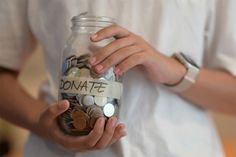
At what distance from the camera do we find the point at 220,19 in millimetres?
762

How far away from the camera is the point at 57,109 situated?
2.00 feet

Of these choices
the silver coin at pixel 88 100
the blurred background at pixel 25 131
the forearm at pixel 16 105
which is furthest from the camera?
the blurred background at pixel 25 131

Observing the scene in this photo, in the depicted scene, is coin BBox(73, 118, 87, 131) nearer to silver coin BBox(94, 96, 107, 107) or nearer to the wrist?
silver coin BBox(94, 96, 107, 107)

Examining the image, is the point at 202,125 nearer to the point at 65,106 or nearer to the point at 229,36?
the point at 229,36

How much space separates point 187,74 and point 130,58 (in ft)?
0.42

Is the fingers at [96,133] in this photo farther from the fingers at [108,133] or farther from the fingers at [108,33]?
the fingers at [108,33]

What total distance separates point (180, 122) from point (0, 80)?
365 millimetres

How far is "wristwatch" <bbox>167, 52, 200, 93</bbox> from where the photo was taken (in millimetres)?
716

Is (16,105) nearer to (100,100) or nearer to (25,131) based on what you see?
(100,100)

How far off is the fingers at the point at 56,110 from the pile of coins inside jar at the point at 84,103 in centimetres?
1

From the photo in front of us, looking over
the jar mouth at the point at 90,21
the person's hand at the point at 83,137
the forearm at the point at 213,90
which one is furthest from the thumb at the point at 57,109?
the forearm at the point at 213,90

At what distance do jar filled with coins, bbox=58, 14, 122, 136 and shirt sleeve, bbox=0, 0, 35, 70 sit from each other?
226 mm

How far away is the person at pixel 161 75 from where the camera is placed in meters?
0.71

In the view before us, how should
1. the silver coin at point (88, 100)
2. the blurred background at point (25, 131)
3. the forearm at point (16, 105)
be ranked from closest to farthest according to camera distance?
the silver coin at point (88, 100) → the forearm at point (16, 105) → the blurred background at point (25, 131)
